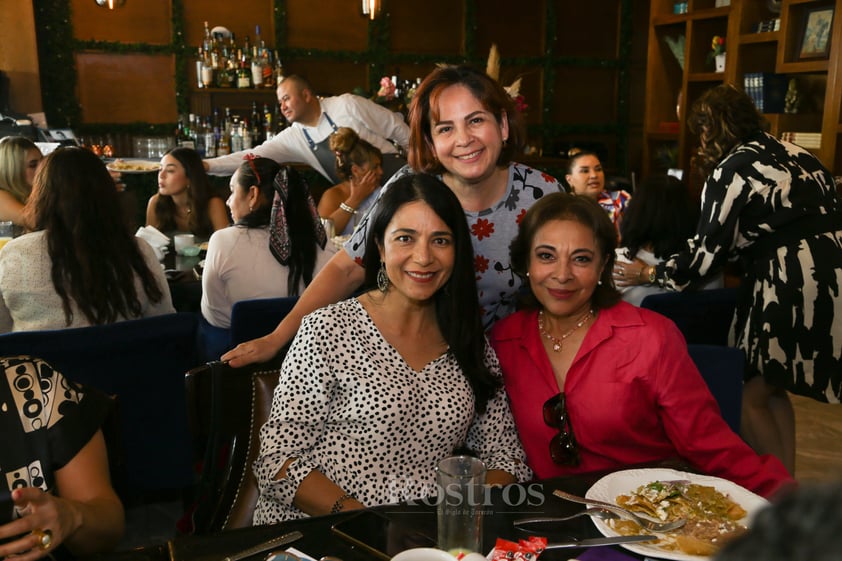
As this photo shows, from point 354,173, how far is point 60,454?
3210mm

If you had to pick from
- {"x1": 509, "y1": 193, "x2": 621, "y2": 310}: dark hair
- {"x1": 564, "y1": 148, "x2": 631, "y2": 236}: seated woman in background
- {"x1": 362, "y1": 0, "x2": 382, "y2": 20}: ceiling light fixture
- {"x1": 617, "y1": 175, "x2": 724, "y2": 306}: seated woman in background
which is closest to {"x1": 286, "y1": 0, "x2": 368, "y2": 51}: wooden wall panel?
{"x1": 362, "y1": 0, "x2": 382, "y2": 20}: ceiling light fixture

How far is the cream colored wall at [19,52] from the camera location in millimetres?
A: 5891

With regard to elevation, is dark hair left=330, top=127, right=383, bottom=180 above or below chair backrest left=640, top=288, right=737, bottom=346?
above

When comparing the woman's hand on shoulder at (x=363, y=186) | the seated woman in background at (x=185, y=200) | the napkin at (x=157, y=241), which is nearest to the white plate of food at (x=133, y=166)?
the seated woman in background at (x=185, y=200)

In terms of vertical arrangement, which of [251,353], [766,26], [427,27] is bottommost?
[251,353]

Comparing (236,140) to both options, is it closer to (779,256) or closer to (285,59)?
(285,59)

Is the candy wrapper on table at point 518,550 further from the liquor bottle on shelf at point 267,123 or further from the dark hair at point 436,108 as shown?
the liquor bottle on shelf at point 267,123

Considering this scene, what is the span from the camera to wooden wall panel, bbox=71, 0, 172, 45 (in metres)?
6.35

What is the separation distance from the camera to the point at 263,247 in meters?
3.19

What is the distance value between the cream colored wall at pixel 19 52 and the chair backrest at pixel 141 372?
4371mm

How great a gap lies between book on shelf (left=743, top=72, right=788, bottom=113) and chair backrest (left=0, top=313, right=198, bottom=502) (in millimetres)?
4450

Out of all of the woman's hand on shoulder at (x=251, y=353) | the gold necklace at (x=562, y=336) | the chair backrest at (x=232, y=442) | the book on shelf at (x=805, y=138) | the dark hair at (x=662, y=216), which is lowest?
the chair backrest at (x=232, y=442)

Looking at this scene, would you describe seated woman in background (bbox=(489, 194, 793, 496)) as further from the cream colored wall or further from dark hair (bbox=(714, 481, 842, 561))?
the cream colored wall

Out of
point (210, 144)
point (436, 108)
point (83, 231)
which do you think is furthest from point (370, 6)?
point (436, 108)
